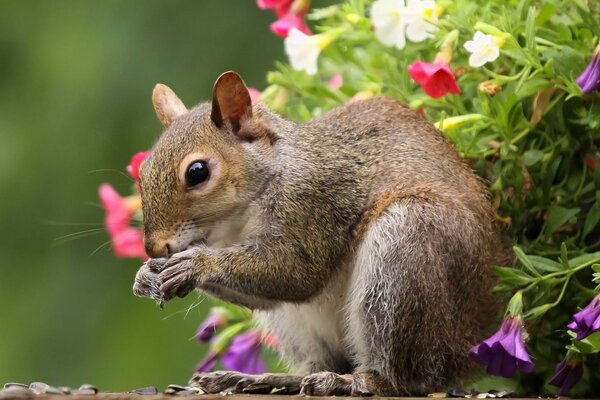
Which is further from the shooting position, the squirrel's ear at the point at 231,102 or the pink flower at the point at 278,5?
the pink flower at the point at 278,5

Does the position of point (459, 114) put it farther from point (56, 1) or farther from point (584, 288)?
point (56, 1)

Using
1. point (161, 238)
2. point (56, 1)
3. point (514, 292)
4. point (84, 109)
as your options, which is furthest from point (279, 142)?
point (56, 1)

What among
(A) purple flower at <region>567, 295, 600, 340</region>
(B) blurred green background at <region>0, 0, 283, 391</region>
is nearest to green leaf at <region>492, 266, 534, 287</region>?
(A) purple flower at <region>567, 295, 600, 340</region>

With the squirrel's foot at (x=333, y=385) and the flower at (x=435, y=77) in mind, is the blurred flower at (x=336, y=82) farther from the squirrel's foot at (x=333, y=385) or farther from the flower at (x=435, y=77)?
the squirrel's foot at (x=333, y=385)

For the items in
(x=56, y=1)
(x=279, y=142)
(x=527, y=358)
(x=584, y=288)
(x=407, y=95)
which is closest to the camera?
(x=527, y=358)

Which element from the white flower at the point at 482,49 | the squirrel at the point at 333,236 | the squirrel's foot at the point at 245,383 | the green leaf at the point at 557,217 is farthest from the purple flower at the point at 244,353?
the white flower at the point at 482,49

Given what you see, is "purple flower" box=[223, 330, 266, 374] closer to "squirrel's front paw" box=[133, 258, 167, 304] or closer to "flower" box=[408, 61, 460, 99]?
"squirrel's front paw" box=[133, 258, 167, 304]

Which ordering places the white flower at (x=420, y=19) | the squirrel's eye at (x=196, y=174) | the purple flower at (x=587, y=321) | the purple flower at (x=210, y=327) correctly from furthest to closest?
the purple flower at (x=210, y=327)
the white flower at (x=420, y=19)
the squirrel's eye at (x=196, y=174)
the purple flower at (x=587, y=321)
